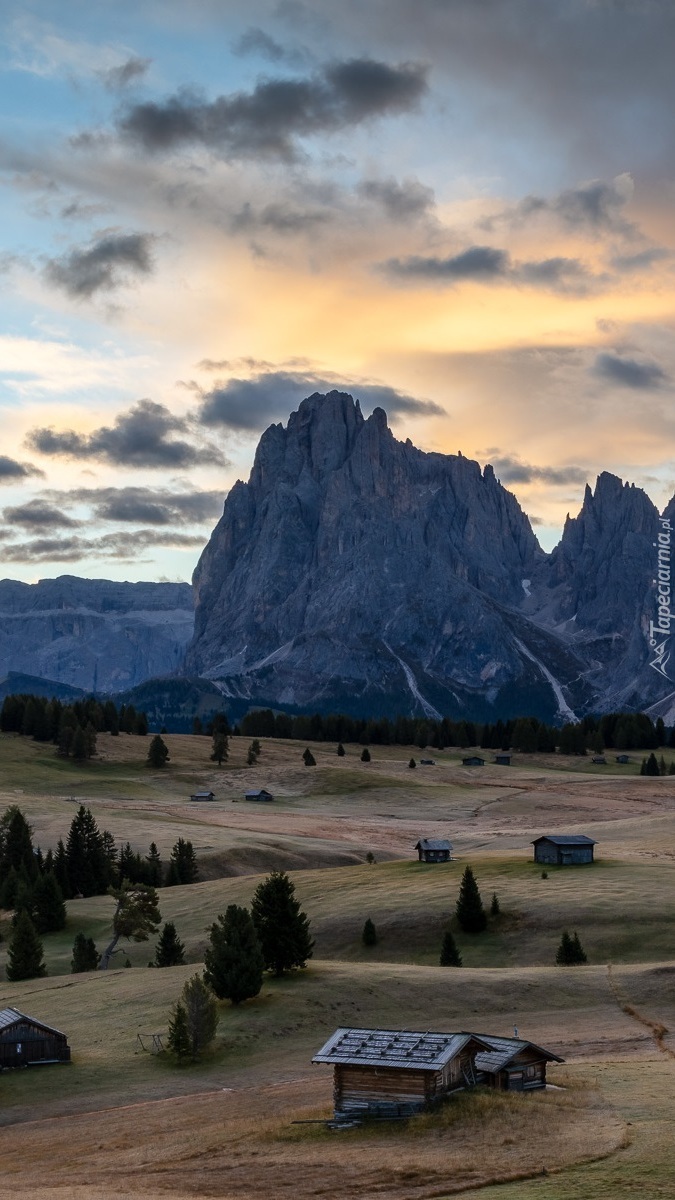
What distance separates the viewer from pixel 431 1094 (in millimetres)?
47406

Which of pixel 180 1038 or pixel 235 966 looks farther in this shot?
pixel 235 966

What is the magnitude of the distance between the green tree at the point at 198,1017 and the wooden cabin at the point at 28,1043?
6125mm

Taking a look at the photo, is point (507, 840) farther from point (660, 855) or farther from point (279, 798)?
point (279, 798)

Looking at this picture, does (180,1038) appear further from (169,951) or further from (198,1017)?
(169,951)

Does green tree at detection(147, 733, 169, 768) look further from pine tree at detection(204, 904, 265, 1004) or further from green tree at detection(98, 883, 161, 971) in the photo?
pine tree at detection(204, 904, 265, 1004)

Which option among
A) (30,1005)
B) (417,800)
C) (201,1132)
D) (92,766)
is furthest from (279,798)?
(201,1132)

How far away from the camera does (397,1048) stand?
49062mm

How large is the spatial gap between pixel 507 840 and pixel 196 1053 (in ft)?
245

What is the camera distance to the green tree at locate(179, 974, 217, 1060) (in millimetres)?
60406

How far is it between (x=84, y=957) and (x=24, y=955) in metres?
4.19

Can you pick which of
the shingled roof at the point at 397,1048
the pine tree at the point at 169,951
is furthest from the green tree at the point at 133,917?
the shingled roof at the point at 397,1048

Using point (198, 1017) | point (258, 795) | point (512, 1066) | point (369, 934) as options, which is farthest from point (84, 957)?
point (258, 795)

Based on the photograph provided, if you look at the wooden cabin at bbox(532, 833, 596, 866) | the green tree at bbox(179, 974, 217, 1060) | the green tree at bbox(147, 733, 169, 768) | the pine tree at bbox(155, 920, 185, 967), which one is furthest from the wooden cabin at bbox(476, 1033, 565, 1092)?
the green tree at bbox(147, 733, 169, 768)

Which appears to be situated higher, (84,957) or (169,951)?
(169,951)
